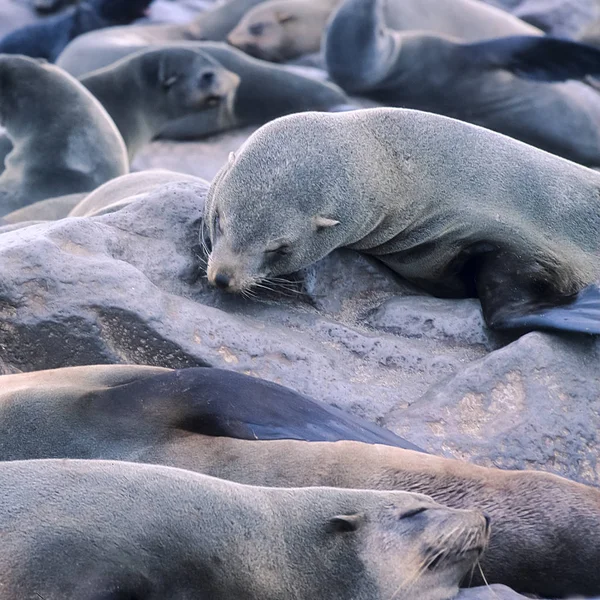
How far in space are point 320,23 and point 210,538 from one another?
38.4ft

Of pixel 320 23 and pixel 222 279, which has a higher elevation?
pixel 222 279

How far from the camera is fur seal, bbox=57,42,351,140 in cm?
1064

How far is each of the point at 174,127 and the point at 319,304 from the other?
588 centimetres

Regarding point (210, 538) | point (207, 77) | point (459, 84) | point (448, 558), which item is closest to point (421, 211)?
point (448, 558)

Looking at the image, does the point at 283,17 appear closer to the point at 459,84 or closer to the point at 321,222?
the point at 459,84

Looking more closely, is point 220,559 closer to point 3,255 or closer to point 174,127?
point 3,255

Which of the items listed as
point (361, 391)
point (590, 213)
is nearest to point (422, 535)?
point (361, 391)

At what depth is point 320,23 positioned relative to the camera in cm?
1377

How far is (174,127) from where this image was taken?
34.7 ft

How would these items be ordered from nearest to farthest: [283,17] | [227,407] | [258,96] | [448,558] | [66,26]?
[448,558]
[227,407]
[258,96]
[283,17]
[66,26]

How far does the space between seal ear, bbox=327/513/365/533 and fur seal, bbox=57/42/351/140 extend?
8.14 meters

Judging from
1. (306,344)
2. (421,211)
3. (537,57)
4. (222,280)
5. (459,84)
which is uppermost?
(421,211)

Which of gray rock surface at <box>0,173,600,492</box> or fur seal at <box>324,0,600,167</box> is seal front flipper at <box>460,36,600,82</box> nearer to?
fur seal at <box>324,0,600,167</box>

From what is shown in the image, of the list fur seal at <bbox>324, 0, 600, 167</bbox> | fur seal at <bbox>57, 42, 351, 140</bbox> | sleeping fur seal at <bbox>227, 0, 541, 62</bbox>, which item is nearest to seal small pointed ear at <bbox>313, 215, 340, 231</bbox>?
fur seal at <bbox>57, 42, 351, 140</bbox>
